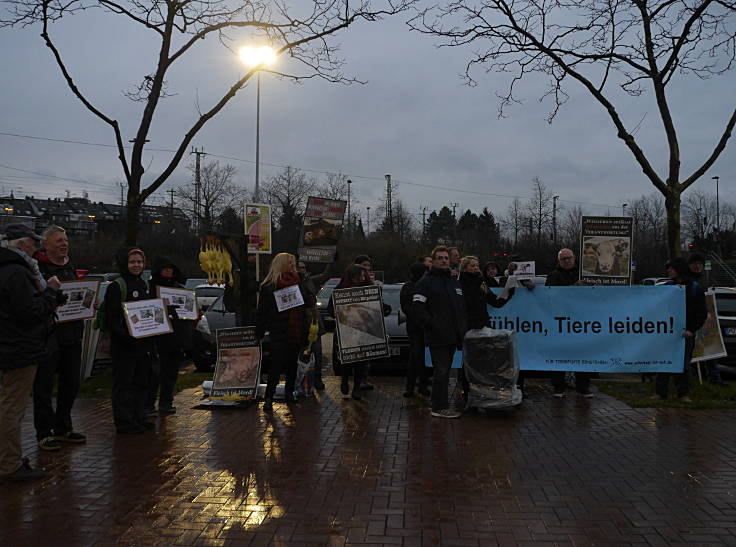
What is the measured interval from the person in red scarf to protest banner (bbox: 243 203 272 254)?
13.9ft

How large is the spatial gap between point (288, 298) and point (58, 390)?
2.87m

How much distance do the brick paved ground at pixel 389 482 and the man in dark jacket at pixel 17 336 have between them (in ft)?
1.06

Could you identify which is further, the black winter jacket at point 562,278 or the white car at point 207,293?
the white car at point 207,293

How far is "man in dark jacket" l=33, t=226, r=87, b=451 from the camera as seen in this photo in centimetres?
619

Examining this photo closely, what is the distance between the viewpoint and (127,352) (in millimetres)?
6934

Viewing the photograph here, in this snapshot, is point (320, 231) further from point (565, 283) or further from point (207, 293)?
point (207, 293)

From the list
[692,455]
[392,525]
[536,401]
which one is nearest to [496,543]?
[392,525]

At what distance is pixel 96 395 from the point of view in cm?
923

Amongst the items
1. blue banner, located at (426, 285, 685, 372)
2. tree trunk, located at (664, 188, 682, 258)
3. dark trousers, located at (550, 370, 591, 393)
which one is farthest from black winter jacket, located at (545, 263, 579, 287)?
tree trunk, located at (664, 188, 682, 258)

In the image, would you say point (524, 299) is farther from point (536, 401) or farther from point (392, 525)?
point (392, 525)

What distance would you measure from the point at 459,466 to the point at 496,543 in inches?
65.4

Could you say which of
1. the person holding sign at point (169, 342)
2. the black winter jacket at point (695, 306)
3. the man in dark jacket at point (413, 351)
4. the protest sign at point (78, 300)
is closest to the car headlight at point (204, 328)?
the person holding sign at point (169, 342)

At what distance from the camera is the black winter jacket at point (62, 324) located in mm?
6207

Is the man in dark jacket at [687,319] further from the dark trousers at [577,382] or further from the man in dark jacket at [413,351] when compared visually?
the man in dark jacket at [413,351]
